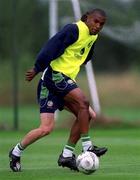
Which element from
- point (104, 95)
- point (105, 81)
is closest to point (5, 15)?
point (104, 95)

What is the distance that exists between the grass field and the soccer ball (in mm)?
92

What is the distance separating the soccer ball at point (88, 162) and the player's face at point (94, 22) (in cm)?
168

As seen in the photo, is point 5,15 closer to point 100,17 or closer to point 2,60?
point 2,60

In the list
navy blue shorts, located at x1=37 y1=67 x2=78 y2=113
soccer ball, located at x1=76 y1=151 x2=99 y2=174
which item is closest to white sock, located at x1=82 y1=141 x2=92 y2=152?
soccer ball, located at x1=76 y1=151 x2=99 y2=174

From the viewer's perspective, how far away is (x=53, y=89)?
498 inches

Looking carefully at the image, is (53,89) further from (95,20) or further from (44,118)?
(95,20)

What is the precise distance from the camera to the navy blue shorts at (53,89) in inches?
494

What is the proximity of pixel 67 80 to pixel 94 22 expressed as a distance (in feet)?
2.83

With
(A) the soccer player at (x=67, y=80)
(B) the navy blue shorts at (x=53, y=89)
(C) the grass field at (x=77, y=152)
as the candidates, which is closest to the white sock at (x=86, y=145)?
(A) the soccer player at (x=67, y=80)

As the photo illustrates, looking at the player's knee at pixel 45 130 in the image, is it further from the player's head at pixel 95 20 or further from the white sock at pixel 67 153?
the player's head at pixel 95 20

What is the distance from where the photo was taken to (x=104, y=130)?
76.2ft

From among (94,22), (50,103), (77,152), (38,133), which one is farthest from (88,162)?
(77,152)

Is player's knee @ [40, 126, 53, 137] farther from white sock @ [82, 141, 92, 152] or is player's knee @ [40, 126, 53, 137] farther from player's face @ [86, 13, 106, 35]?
player's face @ [86, 13, 106, 35]

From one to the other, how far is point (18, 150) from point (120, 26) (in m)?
13.8
